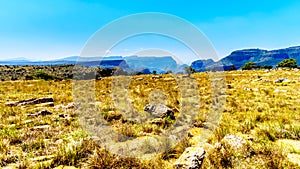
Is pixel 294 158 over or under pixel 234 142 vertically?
under

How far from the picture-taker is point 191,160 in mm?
4285

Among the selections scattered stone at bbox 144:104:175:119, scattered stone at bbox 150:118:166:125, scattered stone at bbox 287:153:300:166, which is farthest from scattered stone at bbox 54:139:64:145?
scattered stone at bbox 287:153:300:166

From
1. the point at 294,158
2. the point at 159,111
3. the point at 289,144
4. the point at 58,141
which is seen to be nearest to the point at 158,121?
the point at 159,111

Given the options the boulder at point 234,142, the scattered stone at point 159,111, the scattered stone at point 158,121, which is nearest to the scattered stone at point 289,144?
the boulder at point 234,142

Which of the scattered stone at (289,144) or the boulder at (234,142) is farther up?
the boulder at (234,142)

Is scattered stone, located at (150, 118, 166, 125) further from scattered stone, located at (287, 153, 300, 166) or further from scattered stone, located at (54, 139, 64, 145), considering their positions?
scattered stone, located at (287, 153, 300, 166)

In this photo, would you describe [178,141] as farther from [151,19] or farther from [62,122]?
[151,19]

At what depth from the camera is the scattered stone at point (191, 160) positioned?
418 centimetres

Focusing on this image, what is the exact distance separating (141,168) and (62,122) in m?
4.63

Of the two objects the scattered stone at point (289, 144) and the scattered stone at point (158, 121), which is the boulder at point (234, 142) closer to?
the scattered stone at point (289, 144)

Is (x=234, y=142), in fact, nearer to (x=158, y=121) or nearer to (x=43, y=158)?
(x=158, y=121)

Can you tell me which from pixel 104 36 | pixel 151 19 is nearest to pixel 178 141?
pixel 104 36

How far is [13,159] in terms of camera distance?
15.1 feet

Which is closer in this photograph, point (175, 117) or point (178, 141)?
point (178, 141)
